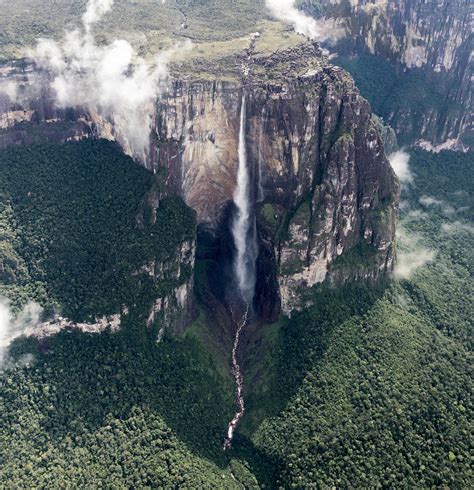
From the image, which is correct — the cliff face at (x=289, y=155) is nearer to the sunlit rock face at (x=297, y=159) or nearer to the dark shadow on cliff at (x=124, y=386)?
the sunlit rock face at (x=297, y=159)

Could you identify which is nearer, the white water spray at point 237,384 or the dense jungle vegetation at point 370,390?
the dense jungle vegetation at point 370,390

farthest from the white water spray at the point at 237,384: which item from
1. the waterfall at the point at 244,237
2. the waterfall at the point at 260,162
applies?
the waterfall at the point at 260,162

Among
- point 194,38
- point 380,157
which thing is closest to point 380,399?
point 380,157

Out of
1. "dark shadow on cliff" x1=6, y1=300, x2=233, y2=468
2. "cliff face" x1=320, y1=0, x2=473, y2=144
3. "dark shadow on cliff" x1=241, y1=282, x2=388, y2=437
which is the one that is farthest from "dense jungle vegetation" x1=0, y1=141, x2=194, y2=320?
"cliff face" x1=320, y1=0, x2=473, y2=144

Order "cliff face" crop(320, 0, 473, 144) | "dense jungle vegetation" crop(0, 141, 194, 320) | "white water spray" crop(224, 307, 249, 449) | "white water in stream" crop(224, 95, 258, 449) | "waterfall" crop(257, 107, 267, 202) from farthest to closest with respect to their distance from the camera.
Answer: "cliff face" crop(320, 0, 473, 144)
"white water in stream" crop(224, 95, 258, 449)
"waterfall" crop(257, 107, 267, 202)
"white water spray" crop(224, 307, 249, 449)
"dense jungle vegetation" crop(0, 141, 194, 320)

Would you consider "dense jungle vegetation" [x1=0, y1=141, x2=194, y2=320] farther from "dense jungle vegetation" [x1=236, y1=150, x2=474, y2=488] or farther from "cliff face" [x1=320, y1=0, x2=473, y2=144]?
"cliff face" [x1=320, y1=0, x2=473, y2=144]

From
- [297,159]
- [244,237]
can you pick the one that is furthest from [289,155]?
[244,237]
